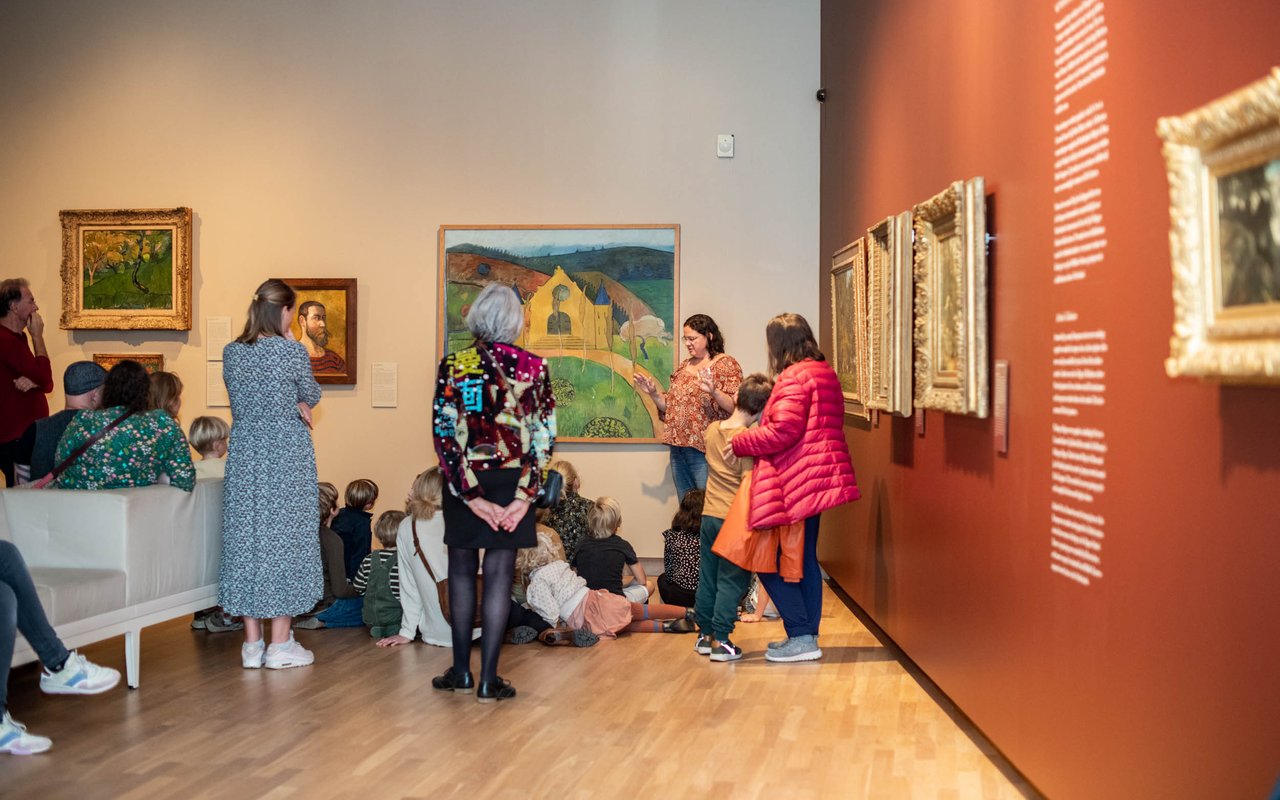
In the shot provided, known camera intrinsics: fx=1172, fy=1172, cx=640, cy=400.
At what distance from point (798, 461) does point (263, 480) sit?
2610 mm

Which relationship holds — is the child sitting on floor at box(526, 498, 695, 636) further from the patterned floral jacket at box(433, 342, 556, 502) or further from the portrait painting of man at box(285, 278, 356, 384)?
the portrait painting of man at box(285, 278, 356, 384)

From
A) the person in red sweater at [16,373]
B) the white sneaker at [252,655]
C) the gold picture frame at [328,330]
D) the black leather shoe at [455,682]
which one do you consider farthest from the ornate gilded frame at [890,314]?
the person in red sweater at [16,373]

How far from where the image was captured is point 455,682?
5.30 m

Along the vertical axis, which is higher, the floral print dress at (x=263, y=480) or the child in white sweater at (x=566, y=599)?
the floral print dress at (x=263, y=480)

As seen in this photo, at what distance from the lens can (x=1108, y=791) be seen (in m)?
3.11

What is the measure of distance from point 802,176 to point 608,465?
270 cm

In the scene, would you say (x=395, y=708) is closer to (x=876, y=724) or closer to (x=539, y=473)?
(x=539, y=473)

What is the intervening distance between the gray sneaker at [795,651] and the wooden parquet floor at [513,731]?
79mm

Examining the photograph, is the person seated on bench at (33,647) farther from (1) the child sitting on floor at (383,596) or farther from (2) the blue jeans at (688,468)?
(2) the blue jeans at (688,468)

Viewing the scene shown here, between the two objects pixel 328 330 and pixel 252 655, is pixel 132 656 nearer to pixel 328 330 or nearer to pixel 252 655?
pixel 252 655

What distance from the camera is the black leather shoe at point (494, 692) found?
5.12 metres

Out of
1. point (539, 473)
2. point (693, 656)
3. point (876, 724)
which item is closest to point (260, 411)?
point (539, 473)

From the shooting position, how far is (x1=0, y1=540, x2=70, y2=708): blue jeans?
4.22m

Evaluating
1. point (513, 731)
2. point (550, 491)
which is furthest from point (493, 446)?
point (513, 731)
